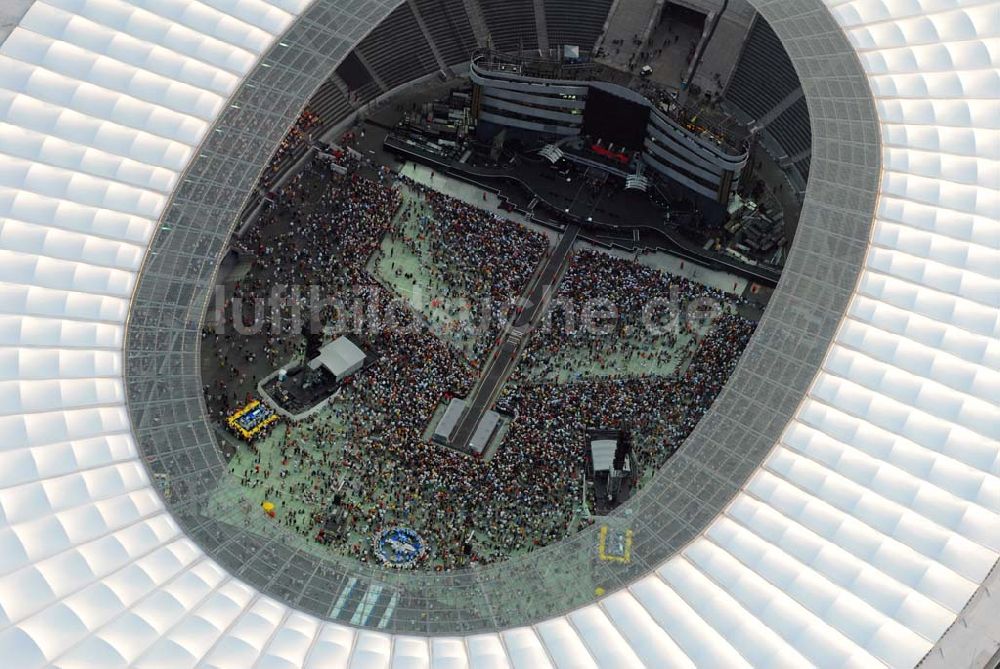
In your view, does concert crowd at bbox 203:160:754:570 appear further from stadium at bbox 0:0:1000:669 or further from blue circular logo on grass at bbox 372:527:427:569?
A: blue circular logo on grass at bbox 372:527:427:569

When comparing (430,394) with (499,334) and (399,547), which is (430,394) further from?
(399,547)

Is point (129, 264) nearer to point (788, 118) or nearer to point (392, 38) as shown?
point (392, 38)

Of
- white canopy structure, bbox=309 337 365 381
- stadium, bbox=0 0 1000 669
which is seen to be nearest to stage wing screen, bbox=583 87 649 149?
stadium, bbox=0 0 1000 669

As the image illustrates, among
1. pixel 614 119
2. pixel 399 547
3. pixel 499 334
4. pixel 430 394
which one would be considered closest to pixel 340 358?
pixel 430 394

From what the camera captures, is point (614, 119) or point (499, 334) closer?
point (499, 334)

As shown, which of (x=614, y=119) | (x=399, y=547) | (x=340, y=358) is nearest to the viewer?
(x=399, y=547)

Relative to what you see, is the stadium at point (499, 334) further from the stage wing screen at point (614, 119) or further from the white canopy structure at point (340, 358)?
the white canopy structure at point (340, 358)
